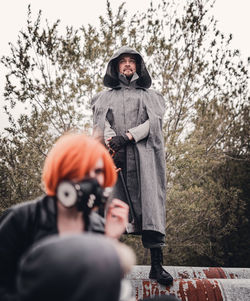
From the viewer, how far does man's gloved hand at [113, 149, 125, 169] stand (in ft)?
9.80

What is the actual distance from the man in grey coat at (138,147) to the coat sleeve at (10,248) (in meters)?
1.61

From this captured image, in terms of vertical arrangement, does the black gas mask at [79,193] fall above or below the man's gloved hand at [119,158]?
above

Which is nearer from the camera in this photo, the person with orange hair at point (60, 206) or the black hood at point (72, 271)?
the black hood at point (72, 271)

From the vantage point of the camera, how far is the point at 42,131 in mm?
6363

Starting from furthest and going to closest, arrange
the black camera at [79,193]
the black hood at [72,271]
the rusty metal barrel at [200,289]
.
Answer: the rusty metal barrel at [200,289] → the black camera at [79,193] → the black hood at [72,271]

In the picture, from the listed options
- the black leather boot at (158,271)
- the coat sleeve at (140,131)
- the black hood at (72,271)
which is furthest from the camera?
the coat sleeve at (140,131)

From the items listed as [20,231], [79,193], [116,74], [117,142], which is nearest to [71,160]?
[79,193]

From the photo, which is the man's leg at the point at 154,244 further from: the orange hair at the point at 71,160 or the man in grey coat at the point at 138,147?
the orange hair at the point at 71,160

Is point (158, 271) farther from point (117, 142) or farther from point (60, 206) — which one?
point (60, 206)

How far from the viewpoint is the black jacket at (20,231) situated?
3.76 ft

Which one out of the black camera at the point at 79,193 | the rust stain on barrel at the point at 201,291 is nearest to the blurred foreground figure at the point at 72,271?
the black camera at the point at 79,193

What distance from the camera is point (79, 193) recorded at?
1.12 meters

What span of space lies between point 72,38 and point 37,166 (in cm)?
253

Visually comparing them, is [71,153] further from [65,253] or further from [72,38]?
[72,38]
